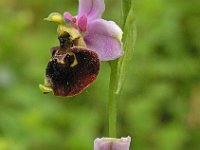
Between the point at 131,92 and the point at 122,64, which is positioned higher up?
the point at 122,64

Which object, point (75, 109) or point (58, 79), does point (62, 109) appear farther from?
point (58, 79)

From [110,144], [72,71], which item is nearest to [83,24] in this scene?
[72,71]

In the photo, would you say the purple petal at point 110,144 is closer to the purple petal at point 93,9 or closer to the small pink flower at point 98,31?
the small pink flower at point 98,31

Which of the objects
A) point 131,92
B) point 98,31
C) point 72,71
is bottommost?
point 131,92

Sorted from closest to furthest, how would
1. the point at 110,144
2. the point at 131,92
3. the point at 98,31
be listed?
the point at 110,144, the point at 98,31, the point at 131,92

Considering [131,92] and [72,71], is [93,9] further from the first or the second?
[131,92]

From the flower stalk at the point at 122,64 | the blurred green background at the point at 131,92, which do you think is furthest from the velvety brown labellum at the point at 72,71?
the blurred green background at the point at 131,92
